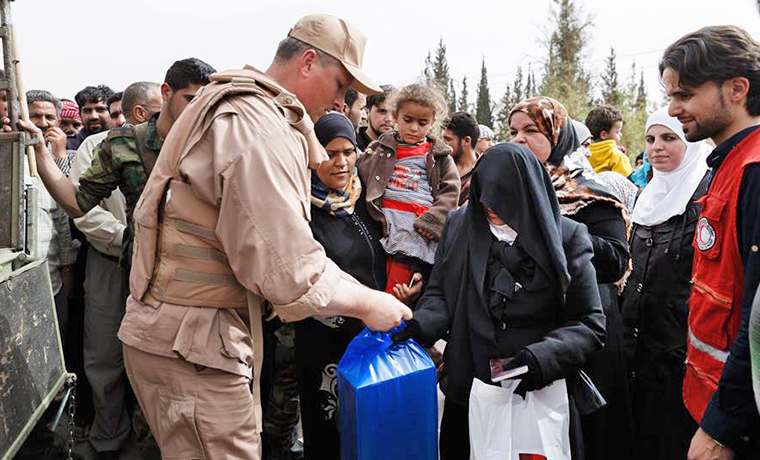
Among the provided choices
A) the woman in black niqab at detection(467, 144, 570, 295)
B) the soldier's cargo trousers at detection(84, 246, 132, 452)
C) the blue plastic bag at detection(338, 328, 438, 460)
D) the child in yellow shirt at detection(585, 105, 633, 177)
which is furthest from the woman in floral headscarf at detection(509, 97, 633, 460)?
the child in yellow shirt at detection(585, 105, 633, 177)

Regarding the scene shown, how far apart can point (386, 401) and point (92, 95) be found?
4.23 meters

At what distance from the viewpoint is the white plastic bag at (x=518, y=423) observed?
210 cm

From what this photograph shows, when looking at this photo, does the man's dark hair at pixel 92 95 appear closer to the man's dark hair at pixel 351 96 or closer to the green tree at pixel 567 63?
the man's dark hair at pixel 351 96

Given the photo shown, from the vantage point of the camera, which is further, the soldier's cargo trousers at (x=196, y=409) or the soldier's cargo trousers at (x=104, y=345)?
the soldier's cargo trousers at (x=104, y=345)

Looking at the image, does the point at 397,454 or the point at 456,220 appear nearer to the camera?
the point at 397,454

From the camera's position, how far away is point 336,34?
206 cm

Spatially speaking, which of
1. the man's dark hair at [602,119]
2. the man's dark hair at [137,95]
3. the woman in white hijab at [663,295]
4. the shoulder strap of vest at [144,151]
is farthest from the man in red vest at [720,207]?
the man's dark hair at [602,119]

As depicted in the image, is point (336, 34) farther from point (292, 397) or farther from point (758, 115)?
point (292, 397)

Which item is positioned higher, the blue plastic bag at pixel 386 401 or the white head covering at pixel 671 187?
the white head covering at pixel 671 187

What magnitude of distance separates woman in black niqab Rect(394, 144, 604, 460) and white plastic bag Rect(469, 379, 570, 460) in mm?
67

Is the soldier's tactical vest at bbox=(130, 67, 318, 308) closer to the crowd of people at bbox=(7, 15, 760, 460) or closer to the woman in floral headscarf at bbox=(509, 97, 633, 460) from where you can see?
the crowd of people at bbox=(7, 15, 760, 460)

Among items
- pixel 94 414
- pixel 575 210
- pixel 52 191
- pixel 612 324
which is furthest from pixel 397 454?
pixel 94 414

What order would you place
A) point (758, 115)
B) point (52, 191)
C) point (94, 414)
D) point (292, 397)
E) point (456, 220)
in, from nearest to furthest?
point (758, 115)
point (456, 220)
point (52, 191)
point (292, 397)
point (94, 414)

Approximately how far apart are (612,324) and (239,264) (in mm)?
1877
